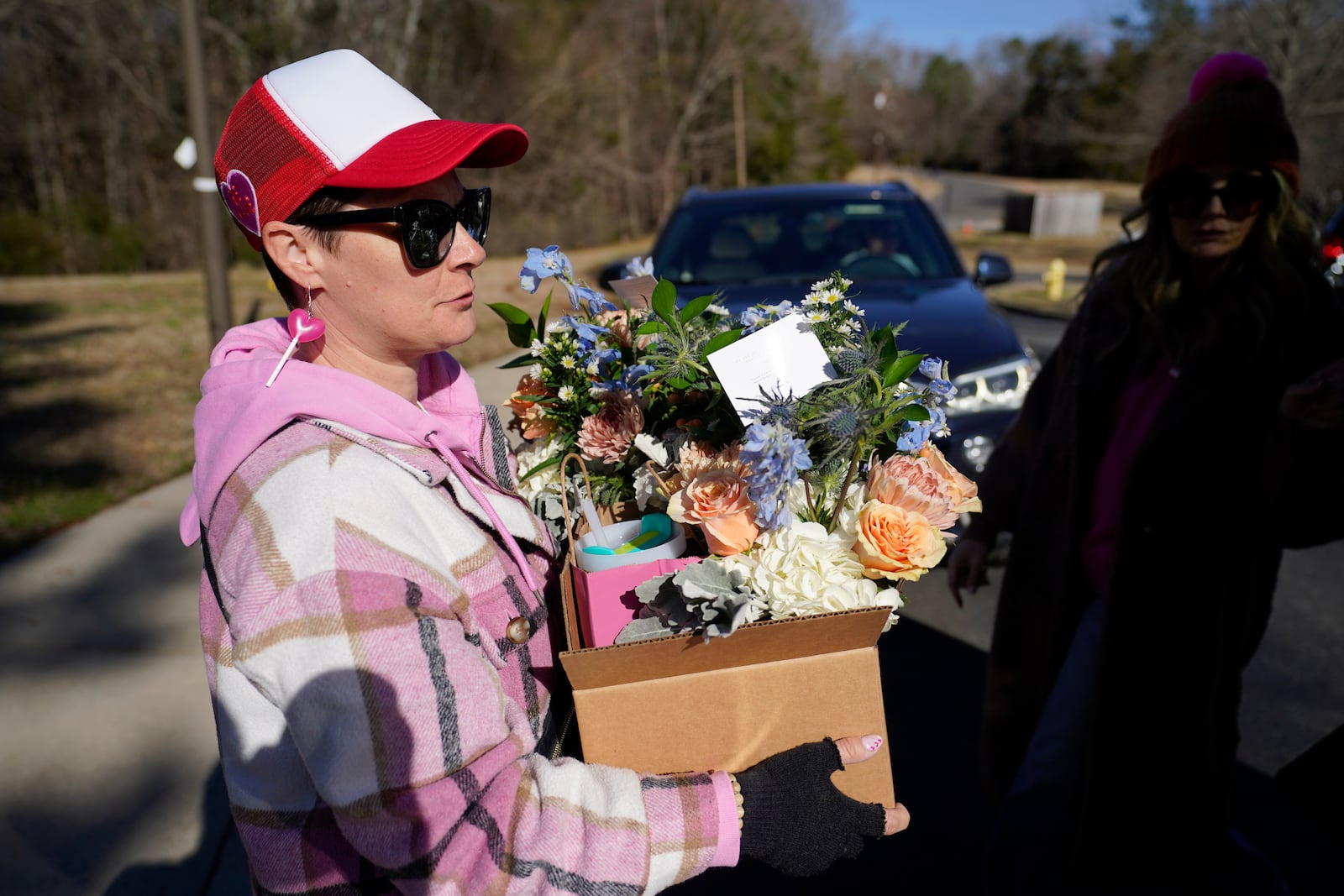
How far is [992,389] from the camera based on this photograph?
4070 mm

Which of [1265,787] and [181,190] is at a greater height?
[181,190]

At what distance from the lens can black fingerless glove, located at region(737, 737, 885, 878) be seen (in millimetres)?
1225

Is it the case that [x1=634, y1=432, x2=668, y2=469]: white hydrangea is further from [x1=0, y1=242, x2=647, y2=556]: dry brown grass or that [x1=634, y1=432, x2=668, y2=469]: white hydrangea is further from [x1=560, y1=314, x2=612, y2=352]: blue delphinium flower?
[x1=0, y1=242, x2=647, y2=556]: dry brown grass

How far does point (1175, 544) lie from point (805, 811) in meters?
1.31

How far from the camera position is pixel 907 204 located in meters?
5.66

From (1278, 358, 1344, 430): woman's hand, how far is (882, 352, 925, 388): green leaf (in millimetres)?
1059

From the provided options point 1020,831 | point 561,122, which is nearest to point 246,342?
point 1020,831

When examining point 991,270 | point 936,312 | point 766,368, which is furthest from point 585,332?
point 991,270

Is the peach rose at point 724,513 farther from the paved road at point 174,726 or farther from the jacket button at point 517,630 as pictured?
the paved road at point 174,726

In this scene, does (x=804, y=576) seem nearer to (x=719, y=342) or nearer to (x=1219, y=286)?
(x=719, y=342)

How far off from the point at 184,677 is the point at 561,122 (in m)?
24.9

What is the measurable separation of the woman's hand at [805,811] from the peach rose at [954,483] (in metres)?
0.38

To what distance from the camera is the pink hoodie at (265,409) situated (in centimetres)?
114

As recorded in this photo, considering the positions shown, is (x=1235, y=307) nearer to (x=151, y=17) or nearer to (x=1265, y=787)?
(x=1265, y=787)
